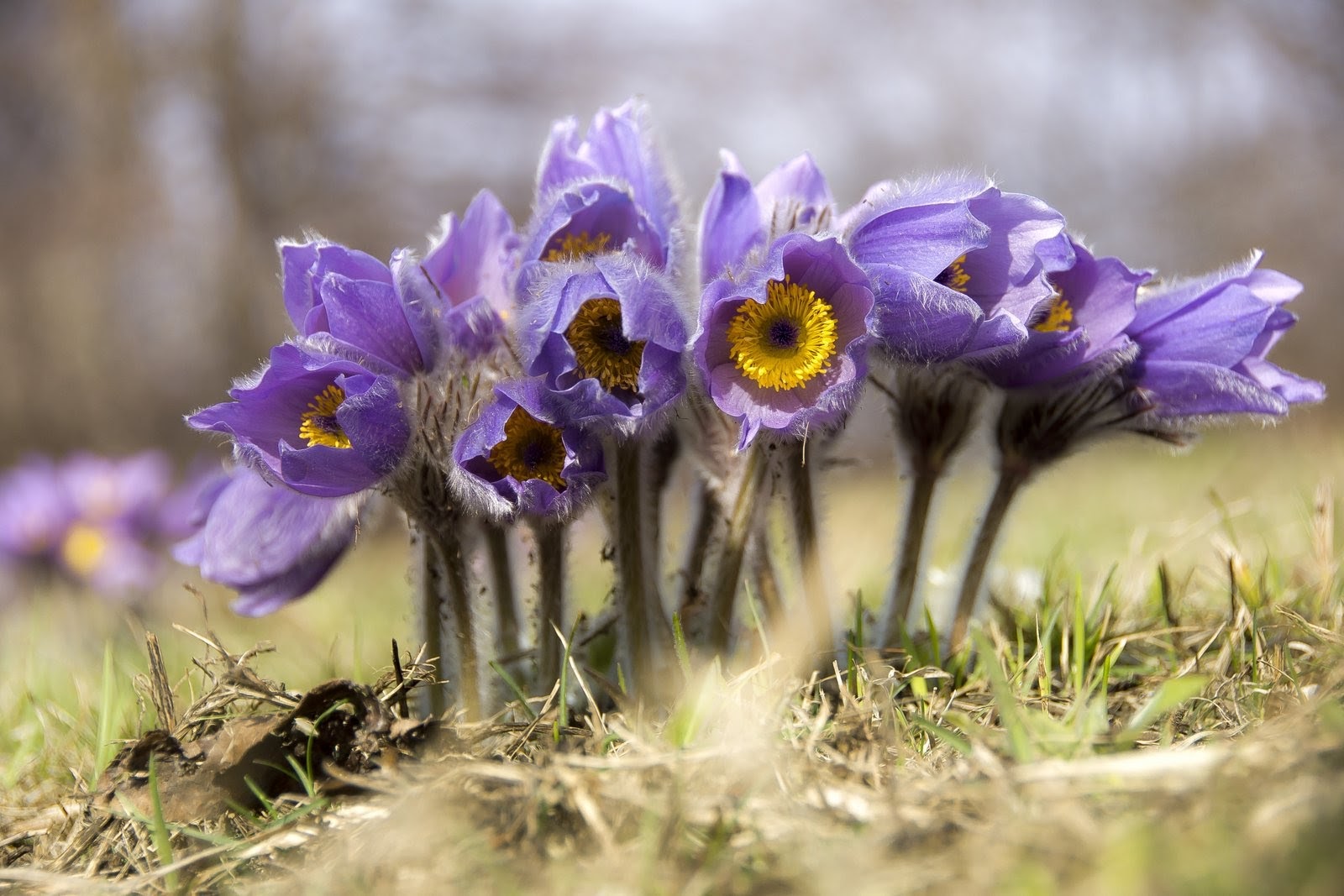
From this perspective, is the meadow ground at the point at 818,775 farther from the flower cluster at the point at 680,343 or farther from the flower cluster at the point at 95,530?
the flower cluster at the point at 95,530

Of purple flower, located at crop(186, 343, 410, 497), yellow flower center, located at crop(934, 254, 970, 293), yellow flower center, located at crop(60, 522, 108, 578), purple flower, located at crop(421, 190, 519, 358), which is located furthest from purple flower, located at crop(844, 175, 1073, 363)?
yellow flower center, located at crop(60, 522, 108, 578)

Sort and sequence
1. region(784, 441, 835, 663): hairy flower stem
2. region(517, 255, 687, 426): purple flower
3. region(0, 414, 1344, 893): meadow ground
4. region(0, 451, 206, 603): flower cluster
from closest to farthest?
region(0, 414, 1344, 893): meadow ground < region(517, 255, 687, 426): purple flower < region(784, 441, 835, 663): hairy flower stem < region(0, 451, 206, 603): flower cluster

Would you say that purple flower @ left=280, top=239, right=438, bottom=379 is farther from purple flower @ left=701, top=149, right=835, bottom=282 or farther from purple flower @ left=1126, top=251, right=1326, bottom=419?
purple flower @ left=1126, top=251, right=1326, bottom=419

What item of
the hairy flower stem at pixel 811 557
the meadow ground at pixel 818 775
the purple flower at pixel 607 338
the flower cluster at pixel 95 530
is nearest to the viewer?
the meadow ground at pixel 818 775

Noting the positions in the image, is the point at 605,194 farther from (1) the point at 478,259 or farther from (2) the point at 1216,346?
(2) the point at 1216,346

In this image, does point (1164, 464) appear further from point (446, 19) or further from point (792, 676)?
point (446, 19)

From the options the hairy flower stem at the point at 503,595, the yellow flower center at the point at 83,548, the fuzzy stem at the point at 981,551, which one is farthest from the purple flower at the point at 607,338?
the yellow flower center at the point at 83,548

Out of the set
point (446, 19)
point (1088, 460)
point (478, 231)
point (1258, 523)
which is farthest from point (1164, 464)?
point (446, 19)
